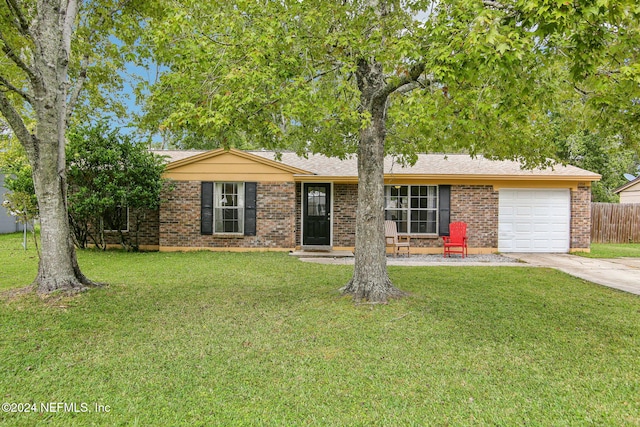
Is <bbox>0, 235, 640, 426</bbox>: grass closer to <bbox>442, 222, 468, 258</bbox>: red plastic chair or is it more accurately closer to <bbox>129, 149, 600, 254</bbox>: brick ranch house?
<bbox>442, 222, 468, 258</bbox>: red plastic chair

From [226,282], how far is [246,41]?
14.5 ft

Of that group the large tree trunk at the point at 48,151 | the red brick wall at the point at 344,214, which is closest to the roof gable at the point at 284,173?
the red brick wall at the point at 344,214

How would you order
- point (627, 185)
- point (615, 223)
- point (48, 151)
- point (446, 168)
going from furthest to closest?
1. point (627, 185)
2. point (615, 223)
3. point (446, 168)
4. point (48, 151)

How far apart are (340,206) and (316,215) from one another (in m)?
0.85

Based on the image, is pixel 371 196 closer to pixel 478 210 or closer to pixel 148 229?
pixel 478 210

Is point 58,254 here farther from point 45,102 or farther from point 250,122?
point 250,122

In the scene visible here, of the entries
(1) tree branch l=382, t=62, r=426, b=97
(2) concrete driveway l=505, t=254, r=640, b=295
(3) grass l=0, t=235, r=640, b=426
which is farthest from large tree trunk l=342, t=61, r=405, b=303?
(2) concrete driveway l=505, t=254, r=640, b=295

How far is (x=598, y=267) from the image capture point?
30.9ft

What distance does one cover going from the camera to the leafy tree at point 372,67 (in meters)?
3.29

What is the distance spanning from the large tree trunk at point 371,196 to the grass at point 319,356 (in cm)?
45

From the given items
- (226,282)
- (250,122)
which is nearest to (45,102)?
(250,122)

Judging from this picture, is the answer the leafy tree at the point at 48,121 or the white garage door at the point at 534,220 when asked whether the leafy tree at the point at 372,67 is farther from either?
the white garage door at the point at 534,220

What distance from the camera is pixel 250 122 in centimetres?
538

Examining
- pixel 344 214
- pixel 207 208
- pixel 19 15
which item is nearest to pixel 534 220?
pixel 344 214
